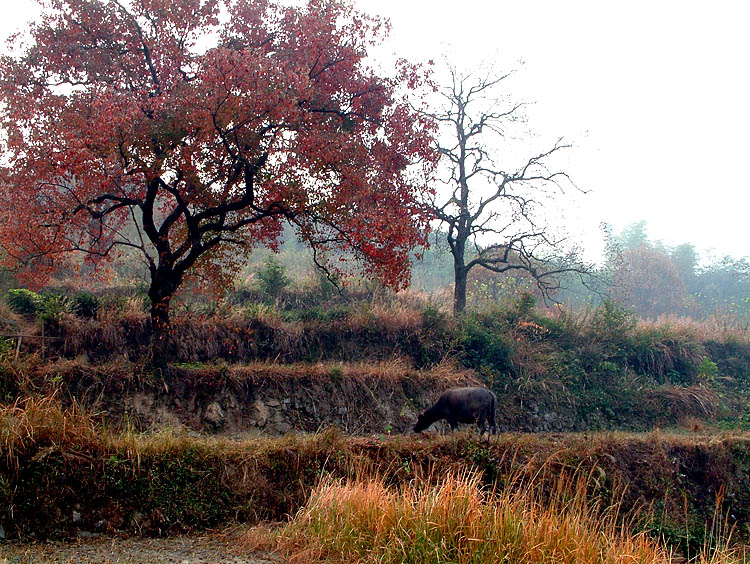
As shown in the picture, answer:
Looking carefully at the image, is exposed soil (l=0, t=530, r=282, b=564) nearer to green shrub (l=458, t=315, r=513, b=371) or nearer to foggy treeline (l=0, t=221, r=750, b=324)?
green shrub (l=458, t=315, r=513, b=371)

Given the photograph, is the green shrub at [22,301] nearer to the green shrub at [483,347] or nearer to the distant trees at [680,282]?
the green shrub at [483,347]

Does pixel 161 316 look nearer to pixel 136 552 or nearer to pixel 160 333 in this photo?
pixel 160 333

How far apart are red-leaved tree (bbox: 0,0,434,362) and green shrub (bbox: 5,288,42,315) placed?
2.20 metres

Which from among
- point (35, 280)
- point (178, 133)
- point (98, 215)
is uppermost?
point (178, 133)

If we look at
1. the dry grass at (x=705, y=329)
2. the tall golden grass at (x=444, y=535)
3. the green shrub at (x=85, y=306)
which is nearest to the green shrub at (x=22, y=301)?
the green shrub at (x=85, y=306)

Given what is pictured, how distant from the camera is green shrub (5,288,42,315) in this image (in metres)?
16.0

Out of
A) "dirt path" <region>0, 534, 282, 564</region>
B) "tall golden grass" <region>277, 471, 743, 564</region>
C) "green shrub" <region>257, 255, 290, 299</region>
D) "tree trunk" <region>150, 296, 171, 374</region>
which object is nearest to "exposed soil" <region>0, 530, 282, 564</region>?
"dirt path" <region>0, 534, 282, 564</region>

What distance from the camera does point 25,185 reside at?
40.4ft

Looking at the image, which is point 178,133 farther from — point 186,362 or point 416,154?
point 186,362

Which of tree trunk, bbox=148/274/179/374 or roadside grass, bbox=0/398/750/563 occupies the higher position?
tree trunk, bbox=148/274/179/374

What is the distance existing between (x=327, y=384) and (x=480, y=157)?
11.3 metres

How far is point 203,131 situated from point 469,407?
820cm

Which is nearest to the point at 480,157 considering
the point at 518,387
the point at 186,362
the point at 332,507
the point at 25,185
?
the point at 518,387

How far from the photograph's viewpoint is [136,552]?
802 cm
